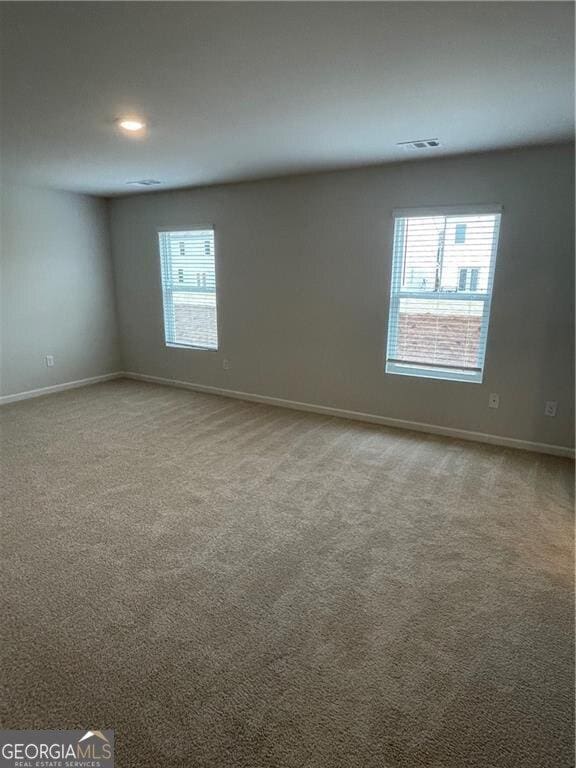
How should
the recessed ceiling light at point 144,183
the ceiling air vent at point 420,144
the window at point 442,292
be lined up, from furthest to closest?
1. the recessed ceiling light at point 144,183
2. the window at point 442,292
3. the ceiling air vent at point 420,144

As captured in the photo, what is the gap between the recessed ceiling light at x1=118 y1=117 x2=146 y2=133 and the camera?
8.55 feet

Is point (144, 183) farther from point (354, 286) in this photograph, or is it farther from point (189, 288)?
point (354, 286)

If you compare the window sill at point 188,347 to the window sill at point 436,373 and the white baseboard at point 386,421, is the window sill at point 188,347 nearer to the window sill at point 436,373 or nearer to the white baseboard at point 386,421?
the white baseboard at point 386,421

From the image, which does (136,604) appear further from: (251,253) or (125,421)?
(251,253)

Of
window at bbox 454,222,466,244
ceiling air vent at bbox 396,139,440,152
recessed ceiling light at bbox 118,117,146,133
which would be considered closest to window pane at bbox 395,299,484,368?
window at bbox 454,222,466,244

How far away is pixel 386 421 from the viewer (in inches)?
166

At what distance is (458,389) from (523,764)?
290 centimetres

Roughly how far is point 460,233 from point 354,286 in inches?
40.7

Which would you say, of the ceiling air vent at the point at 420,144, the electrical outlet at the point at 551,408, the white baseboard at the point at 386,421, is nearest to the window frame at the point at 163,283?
the white baseboard at the point at 386,421

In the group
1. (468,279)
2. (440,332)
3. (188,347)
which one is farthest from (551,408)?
(188,347)

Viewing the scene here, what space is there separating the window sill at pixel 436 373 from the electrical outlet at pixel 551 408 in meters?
0.55

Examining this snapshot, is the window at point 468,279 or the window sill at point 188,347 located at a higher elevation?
the window at point 468,279

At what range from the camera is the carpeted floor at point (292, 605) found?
1.37 m

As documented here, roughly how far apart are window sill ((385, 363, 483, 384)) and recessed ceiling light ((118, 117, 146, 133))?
2.82 m
